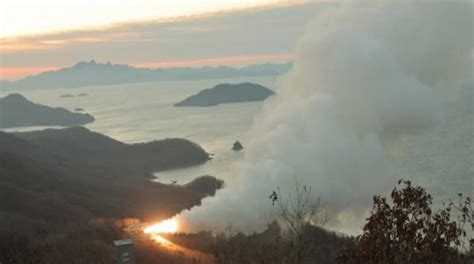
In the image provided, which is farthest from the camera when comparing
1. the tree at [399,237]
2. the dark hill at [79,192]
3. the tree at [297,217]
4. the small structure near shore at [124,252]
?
the dark hill at [79,192]

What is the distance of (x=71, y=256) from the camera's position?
124 ft

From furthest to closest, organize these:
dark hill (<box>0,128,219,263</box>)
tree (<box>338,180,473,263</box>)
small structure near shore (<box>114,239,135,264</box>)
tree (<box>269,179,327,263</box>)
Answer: dark hill (<box>0,128,219,263</box>), tree (<box>269,179,327,263</box>), small structure near shore (<box>114,239,135,264</box>), tree (<box>338,180,473,263</box>)

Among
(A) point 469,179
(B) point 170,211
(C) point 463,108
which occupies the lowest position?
(B) point 170,211

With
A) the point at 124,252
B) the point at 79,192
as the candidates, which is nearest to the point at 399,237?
the point at 124,252

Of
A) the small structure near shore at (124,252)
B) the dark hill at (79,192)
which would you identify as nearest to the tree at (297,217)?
the small structure near shore at (124,252)

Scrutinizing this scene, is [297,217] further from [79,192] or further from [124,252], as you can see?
[79,192]

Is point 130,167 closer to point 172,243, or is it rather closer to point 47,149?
point 47,149

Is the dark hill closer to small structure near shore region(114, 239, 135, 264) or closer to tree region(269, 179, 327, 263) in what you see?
tree region(269, 179, 327, 263)

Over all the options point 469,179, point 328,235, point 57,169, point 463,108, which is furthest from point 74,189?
point 463,108

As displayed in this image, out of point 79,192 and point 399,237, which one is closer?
point 399,237

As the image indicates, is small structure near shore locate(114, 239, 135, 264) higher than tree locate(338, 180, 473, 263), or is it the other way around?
tree locate(338, 180, 473, 263)

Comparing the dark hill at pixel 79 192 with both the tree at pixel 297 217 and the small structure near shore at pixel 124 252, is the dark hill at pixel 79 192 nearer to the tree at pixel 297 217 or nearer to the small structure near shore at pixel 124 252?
the tree at pixel 297 217

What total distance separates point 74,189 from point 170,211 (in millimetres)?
19051

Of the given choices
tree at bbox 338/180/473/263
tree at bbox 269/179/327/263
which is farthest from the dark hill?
tree at bbox 338/180/473/263
